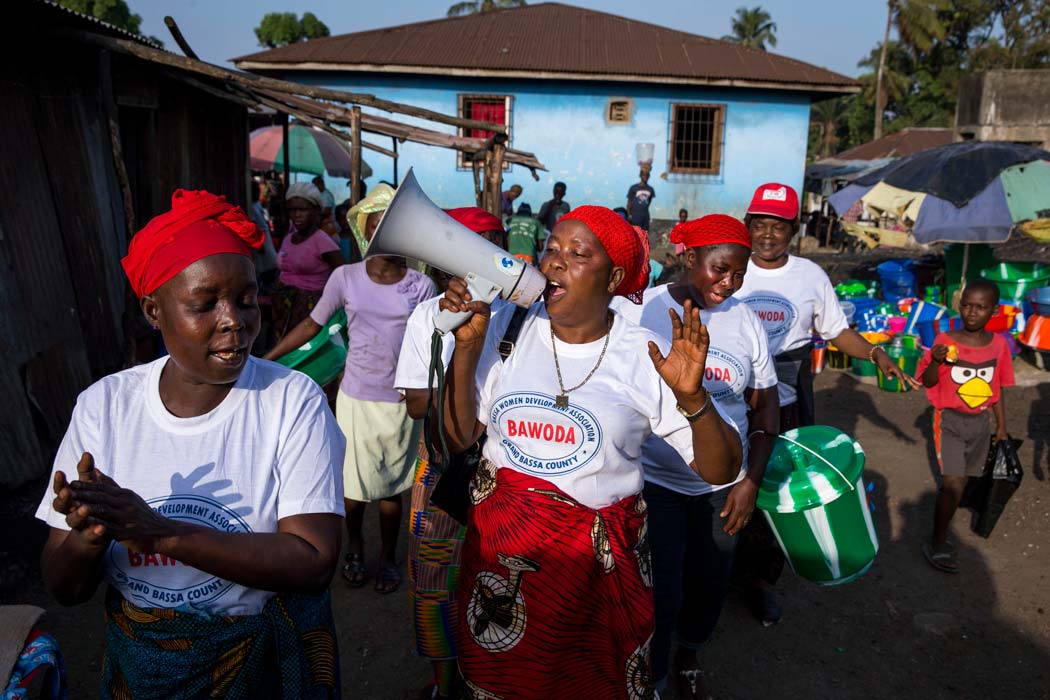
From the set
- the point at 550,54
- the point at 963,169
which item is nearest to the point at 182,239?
the point at 963,169

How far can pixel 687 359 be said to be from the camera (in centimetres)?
199

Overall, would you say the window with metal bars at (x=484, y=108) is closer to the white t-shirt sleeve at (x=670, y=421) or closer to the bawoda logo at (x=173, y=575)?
the white t-shirt sleeve at (x=670, y=421)

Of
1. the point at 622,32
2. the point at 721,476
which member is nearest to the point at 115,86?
the point at 721,476

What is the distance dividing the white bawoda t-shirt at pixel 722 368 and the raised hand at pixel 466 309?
3.05ft

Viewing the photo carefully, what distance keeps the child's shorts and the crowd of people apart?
2.08 meters

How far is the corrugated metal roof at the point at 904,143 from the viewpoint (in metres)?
27.0

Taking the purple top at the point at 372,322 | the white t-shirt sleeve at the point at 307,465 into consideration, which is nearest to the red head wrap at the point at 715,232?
the purple top at the point at 372,322

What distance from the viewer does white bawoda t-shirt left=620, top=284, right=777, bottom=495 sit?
2.82 m

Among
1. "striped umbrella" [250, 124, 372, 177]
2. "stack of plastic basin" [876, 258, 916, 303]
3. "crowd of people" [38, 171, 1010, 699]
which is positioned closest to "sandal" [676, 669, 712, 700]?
"crowd of people" [38, 171, 1010, 699]

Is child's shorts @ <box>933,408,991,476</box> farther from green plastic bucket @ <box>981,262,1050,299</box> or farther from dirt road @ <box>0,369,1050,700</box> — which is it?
green plastic bucket @ <box>981,262,1050,299</box>

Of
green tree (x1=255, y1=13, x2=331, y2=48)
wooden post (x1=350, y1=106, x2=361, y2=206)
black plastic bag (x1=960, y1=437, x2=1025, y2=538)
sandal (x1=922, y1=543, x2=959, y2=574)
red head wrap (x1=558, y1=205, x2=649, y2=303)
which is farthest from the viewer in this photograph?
green tree (x1=255, y1=13, x2=331, y2=48)

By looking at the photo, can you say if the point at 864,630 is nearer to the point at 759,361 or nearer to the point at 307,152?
the point at 759,361

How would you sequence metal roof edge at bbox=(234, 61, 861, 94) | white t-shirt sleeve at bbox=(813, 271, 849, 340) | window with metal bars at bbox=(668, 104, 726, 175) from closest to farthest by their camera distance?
white t-shirt sleeve at bbox=(813, 271, 849, 340) → metal roof edge at bbox=(234, 61, 861, 94) → window with metal bars at bbox=(668, 104, 726, 175)

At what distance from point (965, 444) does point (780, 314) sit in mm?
1534
